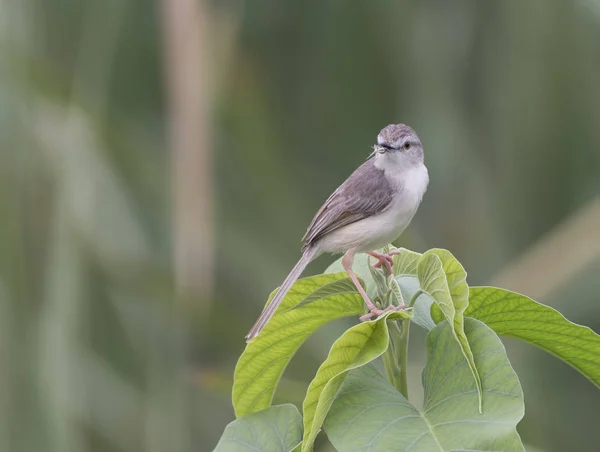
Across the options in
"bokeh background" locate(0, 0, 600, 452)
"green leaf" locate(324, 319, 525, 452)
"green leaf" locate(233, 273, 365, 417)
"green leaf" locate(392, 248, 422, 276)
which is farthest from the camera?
"bokeh background" locate(0, 0, 600, 452)

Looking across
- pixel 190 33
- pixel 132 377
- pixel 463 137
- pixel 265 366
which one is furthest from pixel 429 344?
pixel 132 377

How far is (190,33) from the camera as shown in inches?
132

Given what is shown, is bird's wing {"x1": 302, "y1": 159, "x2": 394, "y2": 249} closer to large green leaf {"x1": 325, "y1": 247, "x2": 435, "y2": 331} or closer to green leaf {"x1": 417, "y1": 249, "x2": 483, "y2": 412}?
large green leaf {"x1": 325, "y1": 247, "x2": 435, "y2": 331}

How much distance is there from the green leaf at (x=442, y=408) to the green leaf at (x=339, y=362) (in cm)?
5

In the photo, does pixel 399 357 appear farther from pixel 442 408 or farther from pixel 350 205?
pixel 350 205

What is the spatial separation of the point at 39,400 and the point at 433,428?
2.91 meters

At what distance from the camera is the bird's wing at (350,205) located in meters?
2.67

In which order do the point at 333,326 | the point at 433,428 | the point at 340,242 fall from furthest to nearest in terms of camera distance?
the point at 333,326, the point at 340,242, the point at 433,428

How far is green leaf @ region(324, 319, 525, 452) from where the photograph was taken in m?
1.47

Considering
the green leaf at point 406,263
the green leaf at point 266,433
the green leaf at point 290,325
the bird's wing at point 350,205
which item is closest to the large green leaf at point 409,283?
the green leaf at point 406,263

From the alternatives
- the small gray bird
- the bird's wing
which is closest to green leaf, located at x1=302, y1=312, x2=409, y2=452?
the small gray bird

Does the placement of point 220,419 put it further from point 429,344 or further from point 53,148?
point 429,344

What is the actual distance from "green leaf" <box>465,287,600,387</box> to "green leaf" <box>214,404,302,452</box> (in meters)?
0.42

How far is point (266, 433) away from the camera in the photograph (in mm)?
1729
